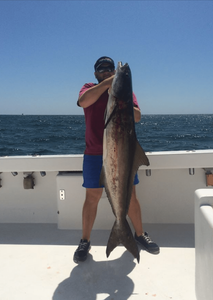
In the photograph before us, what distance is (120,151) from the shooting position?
8.07 ft

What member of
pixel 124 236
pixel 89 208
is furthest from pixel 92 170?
pixel 124 236

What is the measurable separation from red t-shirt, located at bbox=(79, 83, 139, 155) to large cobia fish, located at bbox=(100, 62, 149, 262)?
573mm

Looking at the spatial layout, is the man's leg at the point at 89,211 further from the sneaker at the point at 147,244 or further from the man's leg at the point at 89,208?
the sneaker at the point at 147,244

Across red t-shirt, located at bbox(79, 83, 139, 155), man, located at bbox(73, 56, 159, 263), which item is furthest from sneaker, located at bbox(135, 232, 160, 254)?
red t-shirt, located at bbox(79, 83, 139, 155)

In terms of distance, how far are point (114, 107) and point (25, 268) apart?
77.6 inches

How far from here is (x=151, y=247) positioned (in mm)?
3215

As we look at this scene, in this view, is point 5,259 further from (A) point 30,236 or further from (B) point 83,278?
(B) point 83,278

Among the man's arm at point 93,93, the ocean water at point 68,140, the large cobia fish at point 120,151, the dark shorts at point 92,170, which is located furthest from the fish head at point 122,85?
the ocean water at point 68,140

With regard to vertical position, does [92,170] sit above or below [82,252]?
above

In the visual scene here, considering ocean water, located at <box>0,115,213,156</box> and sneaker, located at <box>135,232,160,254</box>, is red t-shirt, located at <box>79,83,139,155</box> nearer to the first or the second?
sneaker, located at <box>135,232,160,254</box>

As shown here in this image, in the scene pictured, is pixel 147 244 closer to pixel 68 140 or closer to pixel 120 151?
pixel 120 151

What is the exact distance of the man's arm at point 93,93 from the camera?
2.64m

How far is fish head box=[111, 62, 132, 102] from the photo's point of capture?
7.50 feet

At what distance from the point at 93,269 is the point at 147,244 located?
719mm
